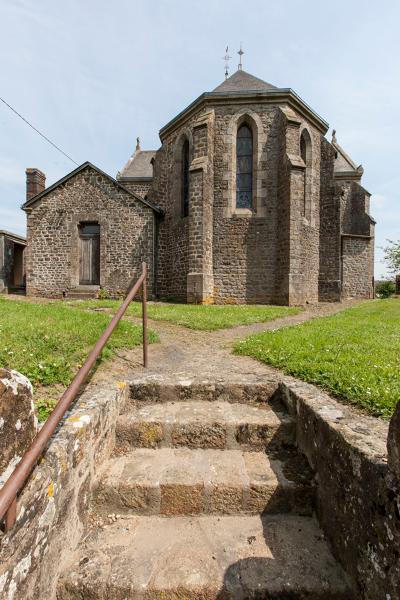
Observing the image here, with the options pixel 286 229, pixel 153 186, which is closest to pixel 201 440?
pixel 286 229

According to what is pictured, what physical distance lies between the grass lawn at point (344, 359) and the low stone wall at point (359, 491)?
0.36 metres

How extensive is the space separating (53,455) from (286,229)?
11678mm

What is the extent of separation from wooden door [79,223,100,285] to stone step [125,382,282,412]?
12.1m

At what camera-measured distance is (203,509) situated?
202cm

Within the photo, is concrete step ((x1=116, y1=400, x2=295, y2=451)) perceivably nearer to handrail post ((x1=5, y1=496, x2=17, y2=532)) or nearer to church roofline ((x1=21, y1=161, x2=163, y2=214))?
handrail post ((x1=5, y1=496, x2=17, y2=532))

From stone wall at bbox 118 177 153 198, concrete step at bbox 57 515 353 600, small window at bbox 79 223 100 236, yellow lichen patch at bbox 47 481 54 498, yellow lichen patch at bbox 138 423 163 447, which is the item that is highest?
stone wall at bbox 118 177 153 198

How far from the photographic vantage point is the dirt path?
321 centimetres

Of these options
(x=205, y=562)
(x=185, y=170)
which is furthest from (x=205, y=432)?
(x=185, y=170)

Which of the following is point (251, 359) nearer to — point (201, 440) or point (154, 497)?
point (201, 440)

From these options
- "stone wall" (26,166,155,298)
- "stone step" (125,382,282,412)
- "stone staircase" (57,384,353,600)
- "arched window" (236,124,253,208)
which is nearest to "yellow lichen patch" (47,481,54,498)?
"stone staircase" (57,384,353,600)

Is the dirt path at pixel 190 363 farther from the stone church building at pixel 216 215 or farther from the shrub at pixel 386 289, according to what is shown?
the shrub at pixel 386 289

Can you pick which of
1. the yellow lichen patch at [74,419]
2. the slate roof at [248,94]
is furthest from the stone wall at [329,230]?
the yellow lichen patch at [74,419]

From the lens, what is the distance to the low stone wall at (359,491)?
1.31 meters

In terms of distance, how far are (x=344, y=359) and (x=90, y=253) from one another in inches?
510
